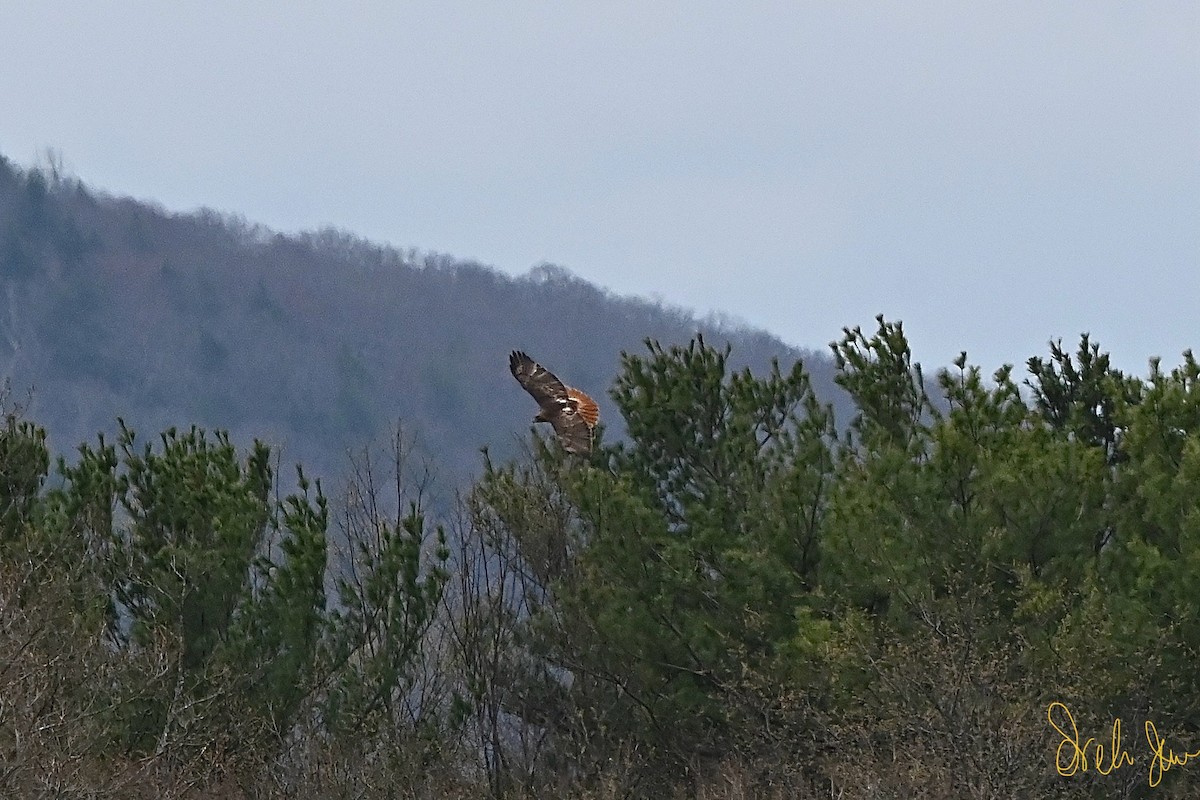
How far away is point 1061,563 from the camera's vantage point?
52.2 feet

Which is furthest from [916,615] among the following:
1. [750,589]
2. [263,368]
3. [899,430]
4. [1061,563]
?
[263,368]

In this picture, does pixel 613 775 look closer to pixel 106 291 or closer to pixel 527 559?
pixel 527 559

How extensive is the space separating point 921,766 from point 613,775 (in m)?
5.09

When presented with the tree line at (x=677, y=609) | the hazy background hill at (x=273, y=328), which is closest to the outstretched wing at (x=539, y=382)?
the tree line at (x=677, y=609)

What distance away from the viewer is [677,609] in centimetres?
1973

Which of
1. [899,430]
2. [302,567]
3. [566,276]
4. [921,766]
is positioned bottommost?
[921,766]

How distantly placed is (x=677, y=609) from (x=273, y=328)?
135614mm

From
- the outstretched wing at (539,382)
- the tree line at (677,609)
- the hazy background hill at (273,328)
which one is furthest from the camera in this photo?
the hazy background hill at (273,328)

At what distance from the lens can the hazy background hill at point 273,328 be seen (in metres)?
134

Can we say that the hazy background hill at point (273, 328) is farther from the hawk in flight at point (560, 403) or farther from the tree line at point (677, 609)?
the hawk in flight at point (560, 403)
